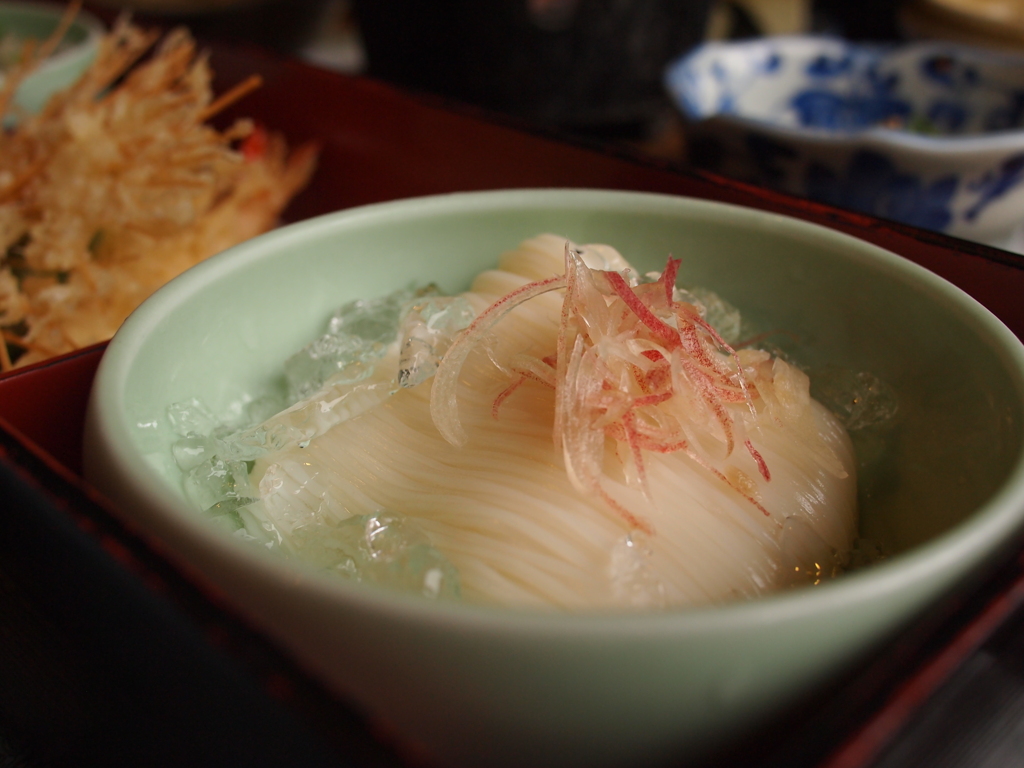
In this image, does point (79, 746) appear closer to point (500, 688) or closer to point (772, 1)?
point (500, 688)

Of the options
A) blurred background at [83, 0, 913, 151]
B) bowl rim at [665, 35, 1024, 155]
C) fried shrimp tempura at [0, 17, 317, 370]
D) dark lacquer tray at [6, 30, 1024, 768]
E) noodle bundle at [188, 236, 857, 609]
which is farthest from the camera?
blurred background at [83, 0, 913, 151]

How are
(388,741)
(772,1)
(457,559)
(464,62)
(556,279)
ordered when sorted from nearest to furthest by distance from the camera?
(388,741) < (457,559) < (556,279) < (464,62) < (772,1)

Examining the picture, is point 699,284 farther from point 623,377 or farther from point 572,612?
point 572,612

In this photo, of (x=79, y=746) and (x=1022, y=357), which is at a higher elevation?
(x=1022, y=357)

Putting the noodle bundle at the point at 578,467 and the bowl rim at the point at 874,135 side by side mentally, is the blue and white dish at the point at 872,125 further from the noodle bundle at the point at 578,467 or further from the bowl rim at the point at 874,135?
the noodle bundle at the point at 578,467

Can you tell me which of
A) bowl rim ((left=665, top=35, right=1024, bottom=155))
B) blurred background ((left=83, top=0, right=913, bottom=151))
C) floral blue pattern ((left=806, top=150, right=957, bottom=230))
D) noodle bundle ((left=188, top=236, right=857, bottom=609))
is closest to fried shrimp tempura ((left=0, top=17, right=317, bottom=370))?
noodle bundle ((left=188, top=236, right=857, bottom=609))

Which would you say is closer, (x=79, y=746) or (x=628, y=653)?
(x=628, y=653)

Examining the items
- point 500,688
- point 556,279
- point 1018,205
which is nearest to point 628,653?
point 500,688

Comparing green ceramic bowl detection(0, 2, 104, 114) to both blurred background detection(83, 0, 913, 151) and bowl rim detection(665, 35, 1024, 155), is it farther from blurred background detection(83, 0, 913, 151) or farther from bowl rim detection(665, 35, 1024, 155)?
A: bowl rim detection(665, 35, 1024, 155)
